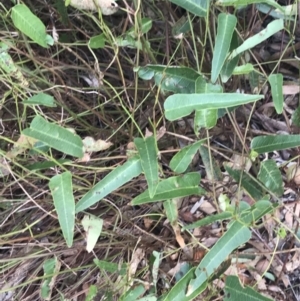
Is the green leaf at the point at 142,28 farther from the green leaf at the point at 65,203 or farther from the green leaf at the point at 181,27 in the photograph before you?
the green leaf at the point at 65,203

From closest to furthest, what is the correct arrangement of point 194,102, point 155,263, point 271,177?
point 194,102
point 271,177
point 155,263

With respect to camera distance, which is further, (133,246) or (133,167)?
(133,246)

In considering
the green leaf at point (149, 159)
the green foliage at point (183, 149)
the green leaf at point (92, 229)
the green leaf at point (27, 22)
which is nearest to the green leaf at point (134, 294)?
the green foliage at point (183, 149)

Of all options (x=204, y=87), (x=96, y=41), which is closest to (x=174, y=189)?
(x=204, y=87)

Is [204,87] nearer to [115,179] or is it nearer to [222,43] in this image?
[222,43]

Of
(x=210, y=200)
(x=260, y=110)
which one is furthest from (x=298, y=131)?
(x=210, y=200)

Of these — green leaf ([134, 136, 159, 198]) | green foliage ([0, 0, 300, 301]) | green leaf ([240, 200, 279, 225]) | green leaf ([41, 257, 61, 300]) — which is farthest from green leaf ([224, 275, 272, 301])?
green leaf ([41, 257, 61, 300])

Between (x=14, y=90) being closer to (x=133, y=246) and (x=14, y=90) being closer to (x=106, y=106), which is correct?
(x=106, y=106)

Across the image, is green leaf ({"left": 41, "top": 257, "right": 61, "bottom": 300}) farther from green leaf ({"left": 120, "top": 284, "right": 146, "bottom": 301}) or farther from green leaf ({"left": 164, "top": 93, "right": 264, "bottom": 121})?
green leaf ({"left": 164, "top": 93, "right": 264, "bottom": 121})
